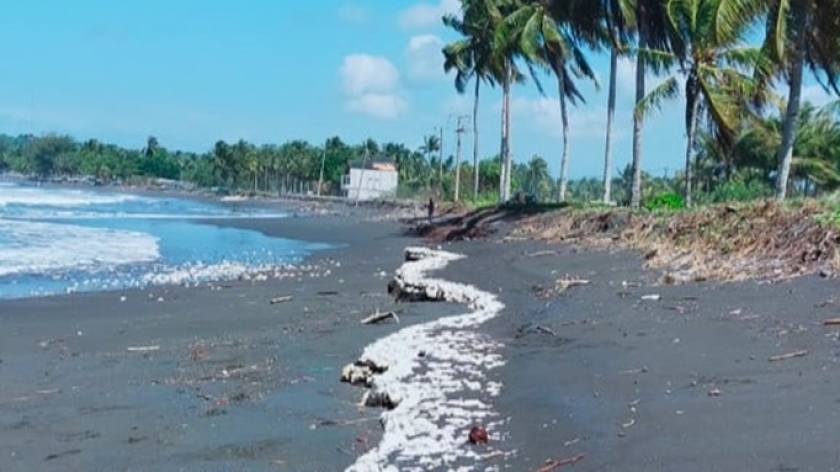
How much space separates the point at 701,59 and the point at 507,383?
65.0ft

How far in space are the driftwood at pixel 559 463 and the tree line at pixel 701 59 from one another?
14949 mm

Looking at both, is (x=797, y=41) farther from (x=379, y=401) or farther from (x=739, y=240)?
(x=379, y=401)

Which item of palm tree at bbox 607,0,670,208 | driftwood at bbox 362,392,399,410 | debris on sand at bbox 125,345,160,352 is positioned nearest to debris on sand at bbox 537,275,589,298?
debris on sand at bbox 125,345,160,352

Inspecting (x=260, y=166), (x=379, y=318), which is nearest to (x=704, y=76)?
(x=379, y=318)

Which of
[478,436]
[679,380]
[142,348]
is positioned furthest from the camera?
[142,348]

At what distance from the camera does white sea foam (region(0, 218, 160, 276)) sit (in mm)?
24438

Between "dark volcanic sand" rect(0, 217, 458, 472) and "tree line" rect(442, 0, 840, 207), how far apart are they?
10.0 m

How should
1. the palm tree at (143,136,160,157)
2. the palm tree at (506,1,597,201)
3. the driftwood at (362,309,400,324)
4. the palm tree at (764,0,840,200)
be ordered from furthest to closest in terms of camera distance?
the palm tree at (143,136,160,157)
the palm tree at (506,1,597,201)
the palm tree at (764,0,840,200)
the driftwood at (362,309,400,324)

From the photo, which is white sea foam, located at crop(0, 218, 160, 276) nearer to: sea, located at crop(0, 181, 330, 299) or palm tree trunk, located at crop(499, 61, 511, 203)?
sea, located at crop(0, 181, 330, 299)

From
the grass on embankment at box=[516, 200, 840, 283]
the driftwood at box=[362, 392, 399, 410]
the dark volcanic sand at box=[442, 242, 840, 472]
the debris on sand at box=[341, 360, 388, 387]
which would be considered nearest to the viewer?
the dark volcanic sand at box=[442, 242, 840, 472]

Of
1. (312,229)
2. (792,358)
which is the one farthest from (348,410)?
(312,229)

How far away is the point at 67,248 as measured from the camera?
29.8 meters

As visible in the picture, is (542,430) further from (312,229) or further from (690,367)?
(312,229)

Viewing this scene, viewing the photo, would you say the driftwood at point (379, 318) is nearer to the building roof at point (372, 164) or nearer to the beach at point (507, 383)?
the beach at point (507, 383)
